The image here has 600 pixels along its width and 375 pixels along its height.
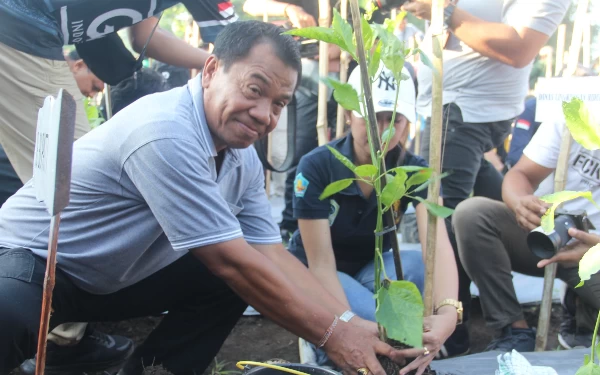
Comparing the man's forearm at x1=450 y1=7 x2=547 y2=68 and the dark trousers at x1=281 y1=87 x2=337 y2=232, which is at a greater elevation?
the man's forearm at x1=450 y1=7 x2=547 y2=68

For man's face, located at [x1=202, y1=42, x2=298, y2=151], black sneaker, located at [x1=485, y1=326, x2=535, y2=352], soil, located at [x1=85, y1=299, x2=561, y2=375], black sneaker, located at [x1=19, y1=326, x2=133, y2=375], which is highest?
man's face, located at [x1=202, y1=42, x2=298, y2=151]

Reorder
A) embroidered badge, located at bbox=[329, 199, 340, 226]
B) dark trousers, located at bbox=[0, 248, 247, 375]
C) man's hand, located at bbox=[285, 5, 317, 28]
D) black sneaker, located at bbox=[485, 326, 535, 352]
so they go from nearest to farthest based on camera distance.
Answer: dark trousers, located at bbox=[0, 248, 247, 375] < embroidered badge, located at bbox=[329, 199, 340, 226] < black sneaker, located at bbox=[485, 326, 535, 352] < man's hand, located at bbox=[285, 5, 317, 28]

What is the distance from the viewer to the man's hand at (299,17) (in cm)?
275

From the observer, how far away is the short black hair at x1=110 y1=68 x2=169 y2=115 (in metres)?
3.19

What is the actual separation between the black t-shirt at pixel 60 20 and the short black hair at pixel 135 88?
2.94 feet

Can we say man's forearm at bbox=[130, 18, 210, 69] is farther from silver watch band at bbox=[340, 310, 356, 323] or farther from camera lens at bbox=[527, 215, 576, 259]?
camera lens at bbox=[527, 215, 576, 259]

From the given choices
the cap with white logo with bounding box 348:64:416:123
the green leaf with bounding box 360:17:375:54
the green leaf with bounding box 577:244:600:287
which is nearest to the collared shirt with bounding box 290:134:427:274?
the cap with white logo with bounding box 348:64:416:123

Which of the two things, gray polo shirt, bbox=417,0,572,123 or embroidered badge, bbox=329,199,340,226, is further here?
gray polo shirt, bbox=417,0,572,123

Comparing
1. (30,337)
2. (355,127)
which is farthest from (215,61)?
(30,337)

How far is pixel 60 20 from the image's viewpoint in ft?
6.83

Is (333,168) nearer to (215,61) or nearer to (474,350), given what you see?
(215,61)

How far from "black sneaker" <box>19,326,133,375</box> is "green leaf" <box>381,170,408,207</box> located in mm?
1337

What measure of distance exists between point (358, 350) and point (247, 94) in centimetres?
67

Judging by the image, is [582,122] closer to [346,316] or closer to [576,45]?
[346,316]
